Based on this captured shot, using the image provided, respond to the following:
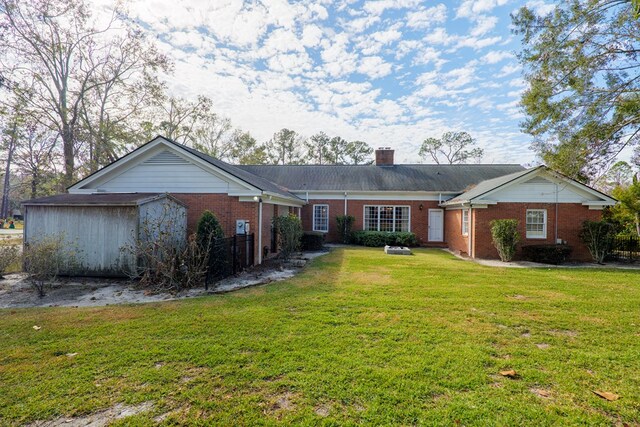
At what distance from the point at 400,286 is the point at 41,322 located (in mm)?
Answer: 7616

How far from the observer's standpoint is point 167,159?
1077cm

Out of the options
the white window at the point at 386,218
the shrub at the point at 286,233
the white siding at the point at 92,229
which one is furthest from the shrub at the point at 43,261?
the white window at the point at 386,218

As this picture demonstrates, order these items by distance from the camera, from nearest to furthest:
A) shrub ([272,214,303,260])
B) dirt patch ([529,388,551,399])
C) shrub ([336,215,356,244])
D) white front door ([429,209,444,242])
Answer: dirt patch ([529,388,551,399]), shrub ([272,214,303,260]), white front door ([429,209,444,242]), shrub ([336,215,356,244])

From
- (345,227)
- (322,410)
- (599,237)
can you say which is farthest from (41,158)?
(599,237)

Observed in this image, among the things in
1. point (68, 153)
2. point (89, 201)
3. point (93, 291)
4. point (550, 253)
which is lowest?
point (93, 291)

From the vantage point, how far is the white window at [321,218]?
1936cm

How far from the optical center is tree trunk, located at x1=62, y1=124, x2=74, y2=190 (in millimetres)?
19922

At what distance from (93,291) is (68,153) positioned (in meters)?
19.1

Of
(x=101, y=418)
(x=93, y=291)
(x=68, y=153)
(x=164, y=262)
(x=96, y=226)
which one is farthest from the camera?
(x=68, y=153)

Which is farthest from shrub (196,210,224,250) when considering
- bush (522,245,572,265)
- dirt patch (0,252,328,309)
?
bush (522,245,572,265)

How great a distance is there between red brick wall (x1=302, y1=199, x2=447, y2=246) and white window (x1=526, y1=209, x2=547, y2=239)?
5440mm

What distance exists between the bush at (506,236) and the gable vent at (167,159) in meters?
13.1

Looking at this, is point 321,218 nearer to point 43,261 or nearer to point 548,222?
point 548,222

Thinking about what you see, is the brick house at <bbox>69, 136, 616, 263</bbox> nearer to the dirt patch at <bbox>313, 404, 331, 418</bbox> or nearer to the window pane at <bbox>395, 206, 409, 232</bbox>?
the window pane at <bbox>395, 206, 409, 232</bbox>
